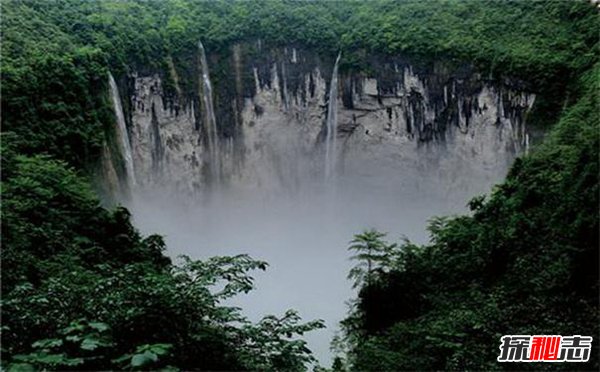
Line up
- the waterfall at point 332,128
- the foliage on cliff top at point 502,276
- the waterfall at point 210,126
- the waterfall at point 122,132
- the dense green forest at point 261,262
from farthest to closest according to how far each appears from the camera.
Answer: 1. the waterfall at point 332,128
2. the waterfall at point 210,126
3. the waterfall at point 122,132
4. the foliage on cliff top at point 502,276
5. the dense green forest at point 261,262

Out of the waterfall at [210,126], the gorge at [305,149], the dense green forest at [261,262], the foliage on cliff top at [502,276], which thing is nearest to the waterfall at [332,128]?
the gorge at [305,149]

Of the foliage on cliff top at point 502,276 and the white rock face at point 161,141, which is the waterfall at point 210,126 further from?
the foliage on cliff top at point 502,276

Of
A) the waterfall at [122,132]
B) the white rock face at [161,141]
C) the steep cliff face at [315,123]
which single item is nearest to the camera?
the waterfall at [122,132]

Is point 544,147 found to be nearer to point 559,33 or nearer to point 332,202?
point 559,33

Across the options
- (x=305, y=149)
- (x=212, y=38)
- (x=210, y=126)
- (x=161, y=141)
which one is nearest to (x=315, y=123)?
(x=305, y=149)

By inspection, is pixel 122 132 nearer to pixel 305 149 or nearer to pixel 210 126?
pixel 210 126

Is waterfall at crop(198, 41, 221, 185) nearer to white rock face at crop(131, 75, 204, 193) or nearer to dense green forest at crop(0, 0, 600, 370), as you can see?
white rock face at crop(131, 75, 204, 193)

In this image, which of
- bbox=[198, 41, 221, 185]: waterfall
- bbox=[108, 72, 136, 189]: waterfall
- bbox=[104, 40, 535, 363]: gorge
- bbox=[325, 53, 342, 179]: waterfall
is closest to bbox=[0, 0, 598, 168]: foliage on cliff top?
bbox=[108, 72, 136, 189]: waterfall
